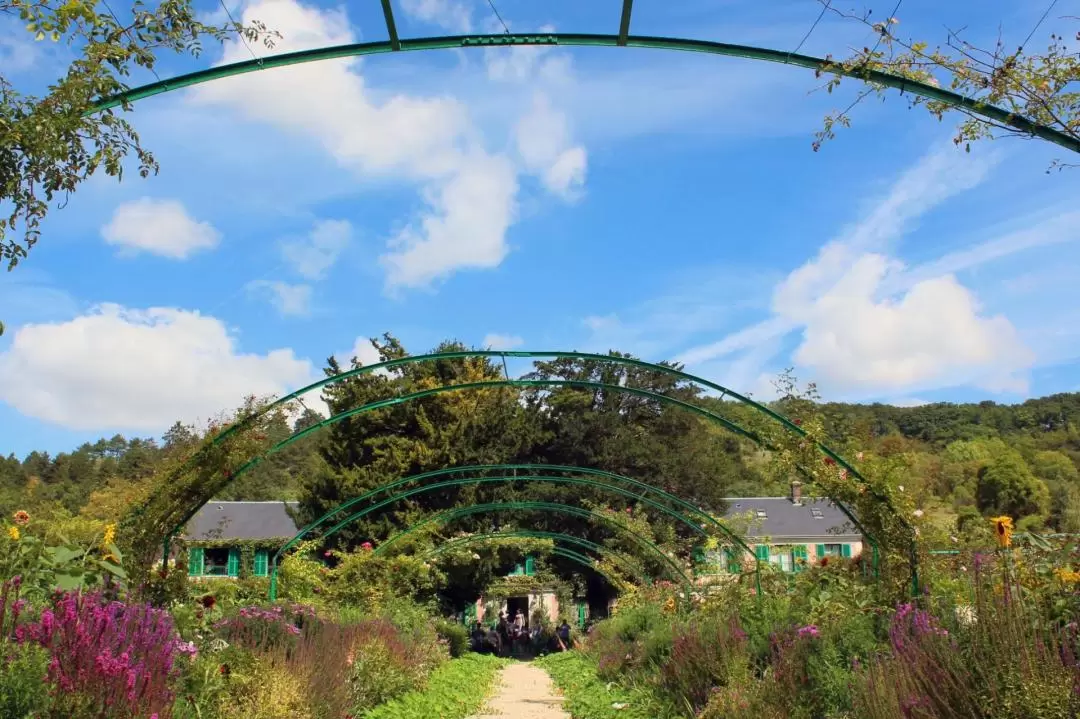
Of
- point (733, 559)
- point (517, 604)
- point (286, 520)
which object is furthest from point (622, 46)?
point (517, 604)

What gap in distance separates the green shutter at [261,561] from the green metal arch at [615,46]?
93.5ft

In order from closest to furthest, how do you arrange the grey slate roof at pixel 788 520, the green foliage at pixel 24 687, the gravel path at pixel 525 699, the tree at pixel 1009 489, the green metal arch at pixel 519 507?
the green foliage at pixel 24 687 → the gravel path at pixel 525 699 → the green metal arch at pixel 519 507 → the tree at pixel 1009 489 → the grey slate roof at pixel 788 520

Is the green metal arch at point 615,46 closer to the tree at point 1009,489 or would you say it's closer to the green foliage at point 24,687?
the green foliage at point 24,687

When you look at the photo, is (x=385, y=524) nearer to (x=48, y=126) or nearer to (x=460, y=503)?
(x=460, y=503)

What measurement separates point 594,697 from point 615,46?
8150 mm

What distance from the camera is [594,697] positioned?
10594 millimetres

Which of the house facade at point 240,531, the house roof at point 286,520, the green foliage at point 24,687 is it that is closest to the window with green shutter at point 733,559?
the green foliage at point 24,687

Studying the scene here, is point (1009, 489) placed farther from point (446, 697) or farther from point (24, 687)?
point (24, 687)

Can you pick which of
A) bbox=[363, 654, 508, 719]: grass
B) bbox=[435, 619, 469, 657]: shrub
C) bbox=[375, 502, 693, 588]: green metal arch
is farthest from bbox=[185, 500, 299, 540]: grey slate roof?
bbox=[363, 654, 508, 719]: grass

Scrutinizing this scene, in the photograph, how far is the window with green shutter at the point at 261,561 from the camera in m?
31.7

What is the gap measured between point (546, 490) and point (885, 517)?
1935 centimetres

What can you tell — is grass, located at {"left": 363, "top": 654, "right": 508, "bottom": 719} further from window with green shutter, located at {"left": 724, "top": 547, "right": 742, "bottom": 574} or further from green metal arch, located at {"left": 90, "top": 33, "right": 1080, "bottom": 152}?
green metal arch, located at {"left": 90, "top": 33, "right": 1080, "bottom": 152}

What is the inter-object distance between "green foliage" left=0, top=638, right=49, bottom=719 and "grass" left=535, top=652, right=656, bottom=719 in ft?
19.7

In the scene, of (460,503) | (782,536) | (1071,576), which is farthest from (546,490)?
(1071,576)
